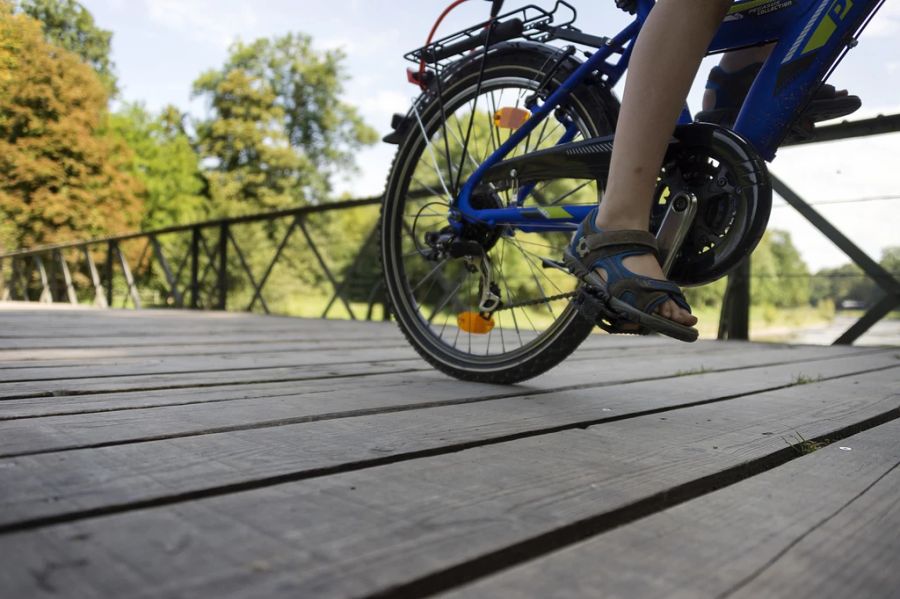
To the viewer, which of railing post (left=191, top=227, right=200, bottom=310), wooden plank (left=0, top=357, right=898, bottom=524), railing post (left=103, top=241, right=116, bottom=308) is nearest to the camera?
wooden plank (left=0, top=357, right=898, bottom=524)

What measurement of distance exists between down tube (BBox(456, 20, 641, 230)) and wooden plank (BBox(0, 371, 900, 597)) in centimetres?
68

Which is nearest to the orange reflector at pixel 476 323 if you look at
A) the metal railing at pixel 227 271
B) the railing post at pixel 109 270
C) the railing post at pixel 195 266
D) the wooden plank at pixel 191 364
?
the wooden plank at pixel 191 364

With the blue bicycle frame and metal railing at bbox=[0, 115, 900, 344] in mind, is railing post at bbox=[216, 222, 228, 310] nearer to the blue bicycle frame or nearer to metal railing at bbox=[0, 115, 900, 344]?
metal railing at bbox=[0, 115, 900, 344]

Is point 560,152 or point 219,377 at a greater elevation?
point 560,152

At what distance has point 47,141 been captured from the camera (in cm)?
450

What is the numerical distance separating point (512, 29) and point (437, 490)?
117 cm

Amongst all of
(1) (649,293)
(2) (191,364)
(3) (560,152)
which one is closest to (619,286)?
(1) (649,293)

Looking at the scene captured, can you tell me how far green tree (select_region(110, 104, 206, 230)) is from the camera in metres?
15.7

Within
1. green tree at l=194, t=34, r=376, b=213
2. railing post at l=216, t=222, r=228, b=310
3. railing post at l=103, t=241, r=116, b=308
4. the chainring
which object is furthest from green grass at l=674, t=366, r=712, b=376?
green tree at l=194, t=34, r=376, b=213

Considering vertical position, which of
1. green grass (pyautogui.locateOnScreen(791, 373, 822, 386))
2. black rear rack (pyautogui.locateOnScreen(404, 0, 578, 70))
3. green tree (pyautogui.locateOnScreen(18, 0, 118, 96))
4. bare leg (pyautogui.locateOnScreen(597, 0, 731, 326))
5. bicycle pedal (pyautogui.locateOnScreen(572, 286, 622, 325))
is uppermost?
green tree (pyautogui.locateOnScreen(18, 0, 118, 96))

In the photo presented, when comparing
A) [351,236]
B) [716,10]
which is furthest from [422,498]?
[351,236]

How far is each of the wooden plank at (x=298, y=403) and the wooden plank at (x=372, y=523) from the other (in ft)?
0.60

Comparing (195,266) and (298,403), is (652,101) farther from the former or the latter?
(195,266)

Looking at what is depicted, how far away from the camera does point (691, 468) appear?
29.0 inches
